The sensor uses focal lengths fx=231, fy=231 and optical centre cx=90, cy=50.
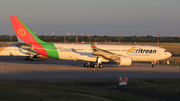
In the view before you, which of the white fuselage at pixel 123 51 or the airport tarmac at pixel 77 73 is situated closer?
the airport tarmac at pixel 77 73

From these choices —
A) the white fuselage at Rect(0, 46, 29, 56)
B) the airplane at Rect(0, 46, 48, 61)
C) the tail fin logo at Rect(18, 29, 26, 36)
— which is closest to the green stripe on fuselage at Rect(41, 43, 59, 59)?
the tail fin logo at Rect(18, 29, 26, 36)

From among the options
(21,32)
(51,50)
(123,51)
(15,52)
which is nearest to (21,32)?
(21,32)

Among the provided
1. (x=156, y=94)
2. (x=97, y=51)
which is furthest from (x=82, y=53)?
(x=156, y=94)

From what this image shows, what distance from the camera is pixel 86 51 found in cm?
3562

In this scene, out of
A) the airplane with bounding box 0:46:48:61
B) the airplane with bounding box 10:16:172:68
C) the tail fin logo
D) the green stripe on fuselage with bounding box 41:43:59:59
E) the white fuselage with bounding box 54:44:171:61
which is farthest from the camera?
the airplane with bounding box 0:46:48:61

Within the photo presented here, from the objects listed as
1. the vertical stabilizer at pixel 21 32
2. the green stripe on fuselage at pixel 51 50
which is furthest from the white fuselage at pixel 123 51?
the vertical stabilizer at pixel 21 32

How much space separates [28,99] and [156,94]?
26.8 ft

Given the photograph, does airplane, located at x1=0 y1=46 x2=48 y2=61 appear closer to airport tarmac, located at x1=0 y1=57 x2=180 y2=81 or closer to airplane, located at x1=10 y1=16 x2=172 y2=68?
airplane, located at x1=10 y1=16 x2=172 y2=68

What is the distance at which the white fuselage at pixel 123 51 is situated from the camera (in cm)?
3525

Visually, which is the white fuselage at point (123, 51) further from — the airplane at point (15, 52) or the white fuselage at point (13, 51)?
the white fuselage at point (13, 51)

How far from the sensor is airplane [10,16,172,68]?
33.7 meters

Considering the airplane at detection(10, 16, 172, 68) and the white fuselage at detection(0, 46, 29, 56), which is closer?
the airplane at detection(10, 16, 172, 68)

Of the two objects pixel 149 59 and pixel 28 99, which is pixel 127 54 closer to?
pixel 149 59

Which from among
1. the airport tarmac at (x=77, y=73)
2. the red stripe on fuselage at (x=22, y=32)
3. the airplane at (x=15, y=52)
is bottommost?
the airport tarmac at (x=77, y=73)
